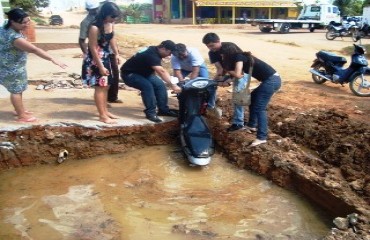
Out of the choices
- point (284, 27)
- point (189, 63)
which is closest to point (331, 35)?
point (284, 27)

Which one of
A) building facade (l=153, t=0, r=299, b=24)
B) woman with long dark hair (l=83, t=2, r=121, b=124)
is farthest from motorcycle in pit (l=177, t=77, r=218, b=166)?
building facade (l=153, t=0, r=299, b=24)

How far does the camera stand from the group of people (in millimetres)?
4766

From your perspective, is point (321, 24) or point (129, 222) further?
point (321, 24)

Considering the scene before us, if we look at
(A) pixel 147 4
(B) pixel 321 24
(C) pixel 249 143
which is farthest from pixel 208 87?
(A) pixel 147 4

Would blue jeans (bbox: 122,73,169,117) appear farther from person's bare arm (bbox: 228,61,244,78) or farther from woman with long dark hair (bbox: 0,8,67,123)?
person's bare arm (bbox: 228,61,244,78)

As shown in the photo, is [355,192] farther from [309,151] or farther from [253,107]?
[253,107]

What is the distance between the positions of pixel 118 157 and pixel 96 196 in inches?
40.9

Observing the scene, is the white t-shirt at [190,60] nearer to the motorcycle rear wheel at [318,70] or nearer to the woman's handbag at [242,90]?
the woman's handbag at [242,90]

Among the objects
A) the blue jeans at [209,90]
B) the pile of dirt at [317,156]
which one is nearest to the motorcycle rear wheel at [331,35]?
the pile of dirt at [317,156]

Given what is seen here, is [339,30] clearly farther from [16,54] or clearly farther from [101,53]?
[16,54]

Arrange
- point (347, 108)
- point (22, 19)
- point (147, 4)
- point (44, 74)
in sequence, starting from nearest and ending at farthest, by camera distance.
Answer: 1. point (22, 19)
2. point (347, 108)
3. point (44, 74)
4. point (147, 4)

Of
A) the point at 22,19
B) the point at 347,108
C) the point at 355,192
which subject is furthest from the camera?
the point at 347,108

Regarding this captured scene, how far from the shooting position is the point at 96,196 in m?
4.39

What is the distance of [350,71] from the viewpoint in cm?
797
